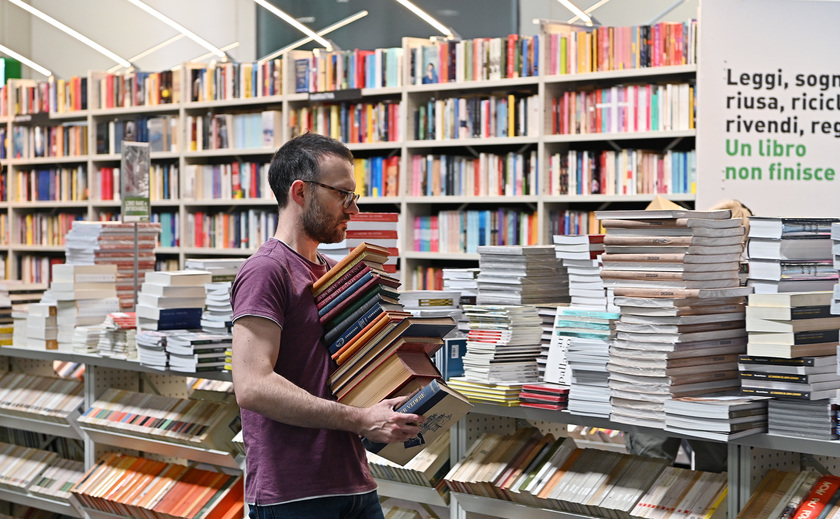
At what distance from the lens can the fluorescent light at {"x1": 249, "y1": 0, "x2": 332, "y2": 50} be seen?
9648mm

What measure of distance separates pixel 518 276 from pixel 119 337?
70.9 inches

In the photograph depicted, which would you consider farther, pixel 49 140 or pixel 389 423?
pixel 49 140

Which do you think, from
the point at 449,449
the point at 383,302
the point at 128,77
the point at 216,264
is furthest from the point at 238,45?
the point at 383,302

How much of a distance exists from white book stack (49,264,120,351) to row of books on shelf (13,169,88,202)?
147 inches

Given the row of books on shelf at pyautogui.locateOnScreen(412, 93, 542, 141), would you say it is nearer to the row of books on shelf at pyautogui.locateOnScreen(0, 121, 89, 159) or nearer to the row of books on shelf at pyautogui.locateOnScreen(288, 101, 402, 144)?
the row of books on shelf at pyautogui.locateOnScreen(288, 101, 402, 144)

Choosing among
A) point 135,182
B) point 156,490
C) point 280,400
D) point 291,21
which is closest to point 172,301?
point 156,490

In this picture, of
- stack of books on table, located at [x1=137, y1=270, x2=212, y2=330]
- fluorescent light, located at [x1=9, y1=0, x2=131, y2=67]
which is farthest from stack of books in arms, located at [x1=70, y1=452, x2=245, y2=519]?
fluorescent light, located at [x1=9, y1=0, x2=131, y2=67]

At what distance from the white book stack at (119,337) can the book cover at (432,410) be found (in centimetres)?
218

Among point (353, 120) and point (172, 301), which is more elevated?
point (353, 120)

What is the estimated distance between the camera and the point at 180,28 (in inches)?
401

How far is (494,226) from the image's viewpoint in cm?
613

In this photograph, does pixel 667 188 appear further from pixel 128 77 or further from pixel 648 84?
pixel 128 77

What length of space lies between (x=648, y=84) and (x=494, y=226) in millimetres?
1264

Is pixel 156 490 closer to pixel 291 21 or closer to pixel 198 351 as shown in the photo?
pixel 198 351
